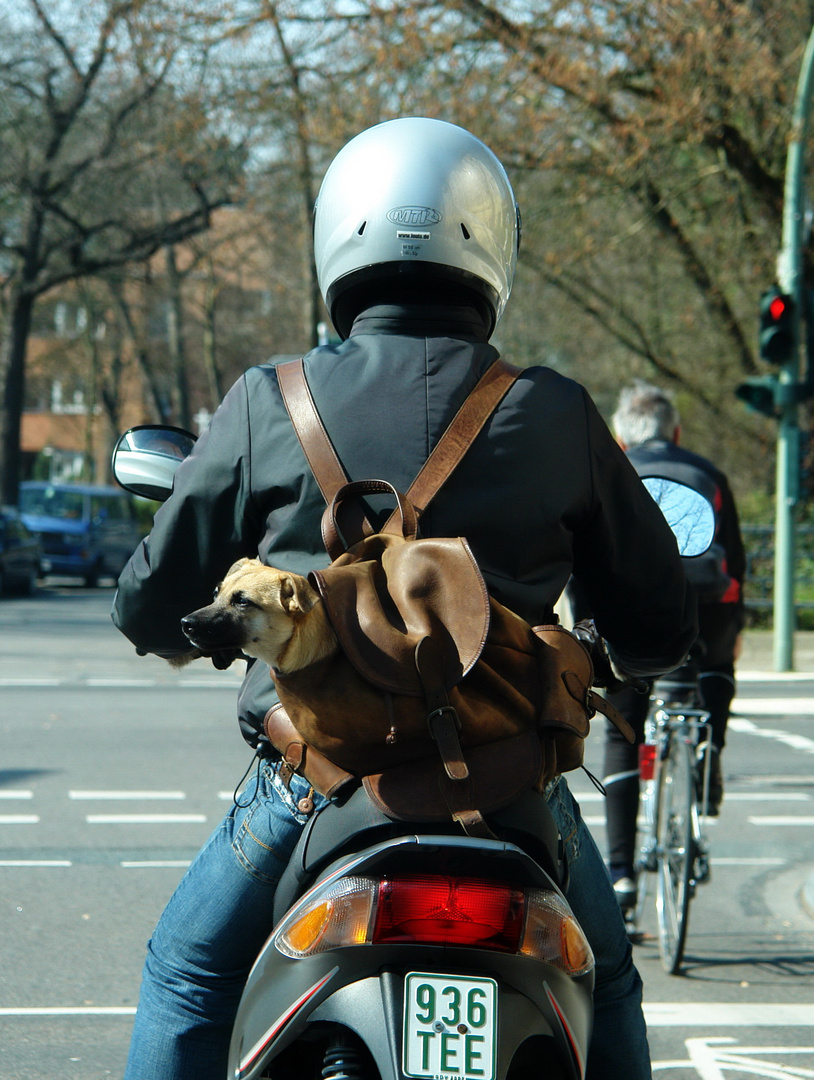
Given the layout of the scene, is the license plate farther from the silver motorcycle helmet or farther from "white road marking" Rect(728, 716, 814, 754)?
"white road marking" Rect(728, 716, 814, 754)

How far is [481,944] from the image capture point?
1808 mm

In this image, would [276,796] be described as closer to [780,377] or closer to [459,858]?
[459,858]

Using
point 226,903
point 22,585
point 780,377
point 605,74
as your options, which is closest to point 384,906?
point 226,903

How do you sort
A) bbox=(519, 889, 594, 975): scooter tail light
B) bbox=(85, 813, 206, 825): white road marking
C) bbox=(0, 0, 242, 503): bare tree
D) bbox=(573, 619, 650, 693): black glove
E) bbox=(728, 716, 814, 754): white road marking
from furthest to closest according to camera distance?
bbox=(0, 0, 242, 503): bare tree
bbox=(728, 716, 814, 754): white road marking
bbox=(85, 813, 206, 825): white road marking
bbox=(573, 619, 650, 693): black glove
bbox=(519, 889, 594, 975): scooter tail light

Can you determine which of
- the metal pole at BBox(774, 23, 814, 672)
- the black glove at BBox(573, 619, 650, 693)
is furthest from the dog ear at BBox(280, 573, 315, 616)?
the metal pole at BBox(774, 23, 814, 672)

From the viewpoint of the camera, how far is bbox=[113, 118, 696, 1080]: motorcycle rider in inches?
81.2

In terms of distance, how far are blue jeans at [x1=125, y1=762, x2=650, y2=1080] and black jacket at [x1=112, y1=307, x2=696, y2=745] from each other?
0.51 ft

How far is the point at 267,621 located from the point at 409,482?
41 centimetres

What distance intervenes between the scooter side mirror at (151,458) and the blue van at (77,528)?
25.2m

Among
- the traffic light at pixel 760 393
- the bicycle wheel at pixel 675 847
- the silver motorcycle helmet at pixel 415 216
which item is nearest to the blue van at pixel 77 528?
the traffic light at pixel 760 393

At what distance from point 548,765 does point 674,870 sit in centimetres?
329

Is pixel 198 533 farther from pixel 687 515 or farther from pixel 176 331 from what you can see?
pixel 176 331

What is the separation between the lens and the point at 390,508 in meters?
2.05

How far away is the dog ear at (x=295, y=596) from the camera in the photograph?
1.74m
